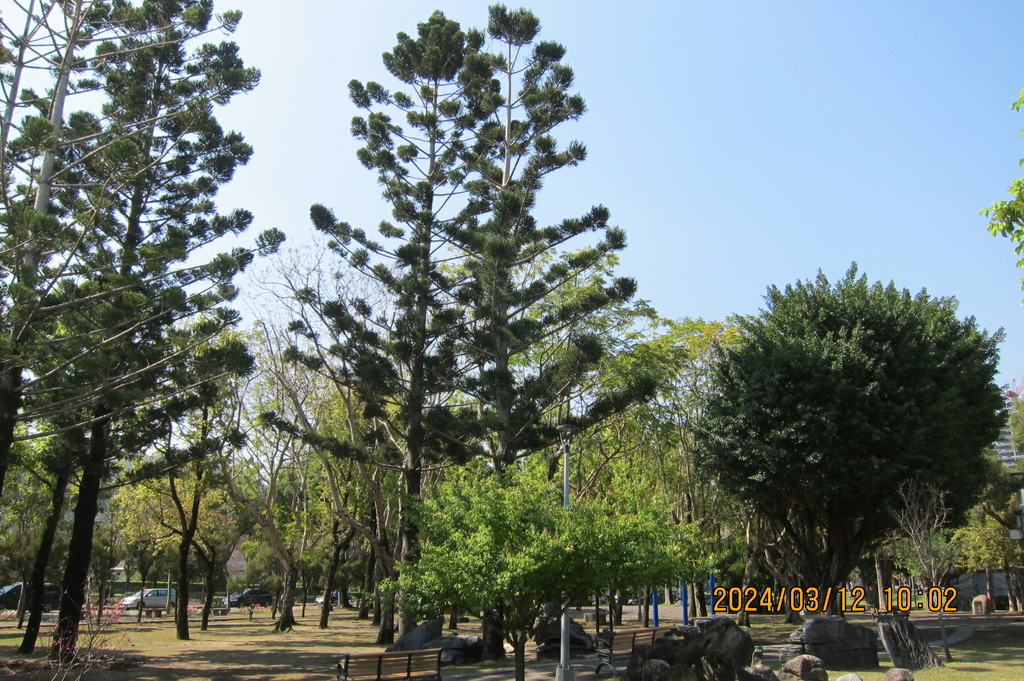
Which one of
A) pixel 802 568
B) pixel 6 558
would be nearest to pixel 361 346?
pixel 802 568

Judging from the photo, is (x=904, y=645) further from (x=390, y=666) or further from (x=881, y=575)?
(x=881, y=575)

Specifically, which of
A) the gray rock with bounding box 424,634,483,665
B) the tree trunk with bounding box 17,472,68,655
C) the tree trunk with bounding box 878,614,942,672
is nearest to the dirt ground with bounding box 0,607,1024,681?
the tree trunk with bounding box 17,472,68,655

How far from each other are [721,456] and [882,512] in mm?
4237

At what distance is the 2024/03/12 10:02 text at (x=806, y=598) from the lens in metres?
20.1

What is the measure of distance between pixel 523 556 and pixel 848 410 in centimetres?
1141

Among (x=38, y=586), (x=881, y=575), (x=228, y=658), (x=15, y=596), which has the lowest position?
(x=15, y=596)

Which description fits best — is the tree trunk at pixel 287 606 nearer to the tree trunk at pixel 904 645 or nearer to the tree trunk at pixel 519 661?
the tree trunk at pixel 519 661

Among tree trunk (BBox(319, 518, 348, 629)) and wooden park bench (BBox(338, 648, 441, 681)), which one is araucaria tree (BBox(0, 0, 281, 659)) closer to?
wooden park bench (BBox(338, 648, 441, 681))

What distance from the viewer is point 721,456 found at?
19.3 meters

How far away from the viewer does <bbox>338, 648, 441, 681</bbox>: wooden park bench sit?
1082 cm

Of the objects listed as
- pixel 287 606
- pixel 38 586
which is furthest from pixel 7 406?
pixel 287 606

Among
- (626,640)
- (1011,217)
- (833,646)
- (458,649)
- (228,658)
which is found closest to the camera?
(1011,217)

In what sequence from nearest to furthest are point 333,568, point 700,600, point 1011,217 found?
1. point 1011,217
2. point 333,568
3. point 700,600

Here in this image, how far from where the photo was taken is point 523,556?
30.6 ft
